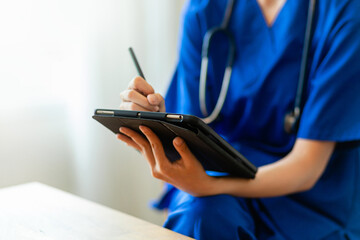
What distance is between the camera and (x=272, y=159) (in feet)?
2.52

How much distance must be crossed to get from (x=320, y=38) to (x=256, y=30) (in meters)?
0.16

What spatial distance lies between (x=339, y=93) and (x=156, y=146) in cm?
37

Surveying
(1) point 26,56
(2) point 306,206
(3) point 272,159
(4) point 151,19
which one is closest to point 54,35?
(1) point 26,56

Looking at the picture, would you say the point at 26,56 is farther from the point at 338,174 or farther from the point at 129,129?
the point at 338,174

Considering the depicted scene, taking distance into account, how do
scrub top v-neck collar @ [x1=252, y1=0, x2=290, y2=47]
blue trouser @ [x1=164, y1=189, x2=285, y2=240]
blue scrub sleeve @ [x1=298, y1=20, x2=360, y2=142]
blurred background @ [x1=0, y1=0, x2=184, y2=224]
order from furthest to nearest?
blurred background @ [x1=0, y1=0, x2=184, y2=224] < scrub top v-neck collar @ [x1=252, y1=0, x2=290, y2=47] < blue scrub sleeve @ [x1=298, y1=20, x2=360, y2=142] < blue trouser @ [x1=164, y1=189, x2=285, y2=240]

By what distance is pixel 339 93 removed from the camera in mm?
667

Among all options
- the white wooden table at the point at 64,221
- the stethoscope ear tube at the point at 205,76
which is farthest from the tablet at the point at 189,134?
the stethoscope ear tube at the point at 205,76

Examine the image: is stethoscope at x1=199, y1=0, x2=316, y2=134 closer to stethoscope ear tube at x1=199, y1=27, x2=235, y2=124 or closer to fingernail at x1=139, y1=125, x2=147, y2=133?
stethoscope ear tube at x1=199, y1=27, x2=235, y2=124

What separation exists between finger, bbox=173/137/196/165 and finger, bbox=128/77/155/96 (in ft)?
0.37

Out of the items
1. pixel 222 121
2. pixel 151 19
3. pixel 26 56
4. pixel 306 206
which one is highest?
pixel 151 19

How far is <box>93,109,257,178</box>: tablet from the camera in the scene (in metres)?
0.44

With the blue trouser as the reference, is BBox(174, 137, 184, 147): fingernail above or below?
above

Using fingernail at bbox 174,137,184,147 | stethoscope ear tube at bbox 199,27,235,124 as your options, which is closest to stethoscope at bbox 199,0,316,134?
stethoscope ear tube at bbox 199,27,235,124

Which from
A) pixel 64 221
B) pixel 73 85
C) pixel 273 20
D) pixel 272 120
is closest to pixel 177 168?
pixel 64 221
